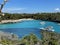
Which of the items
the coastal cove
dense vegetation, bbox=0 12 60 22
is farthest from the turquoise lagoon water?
dense vegetation, bbox=0 12 60 22

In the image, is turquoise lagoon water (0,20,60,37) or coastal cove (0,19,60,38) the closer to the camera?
coastal cove (0,19,60,38)

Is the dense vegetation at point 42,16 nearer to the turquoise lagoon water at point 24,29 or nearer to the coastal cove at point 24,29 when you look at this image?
the coastal cove at point 24,29

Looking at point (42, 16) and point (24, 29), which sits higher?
point (24, 29)

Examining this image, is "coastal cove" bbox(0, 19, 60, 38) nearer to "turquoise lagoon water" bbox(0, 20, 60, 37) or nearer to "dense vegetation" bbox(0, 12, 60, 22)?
"turquoise lagoon water" bbox(0, 20, 60, 37)

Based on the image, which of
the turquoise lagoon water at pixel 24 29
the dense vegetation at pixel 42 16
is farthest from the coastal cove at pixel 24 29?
the dense vegetation at pixel 42 16

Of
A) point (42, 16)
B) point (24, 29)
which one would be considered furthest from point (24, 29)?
point (42, 16)

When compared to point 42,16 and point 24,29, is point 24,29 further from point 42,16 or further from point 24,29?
point 42,16

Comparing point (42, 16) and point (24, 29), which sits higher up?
point (24, 29)

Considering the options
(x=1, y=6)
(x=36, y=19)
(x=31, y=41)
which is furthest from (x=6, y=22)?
(x=1, y=6)

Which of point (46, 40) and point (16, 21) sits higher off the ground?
point (46, 40)

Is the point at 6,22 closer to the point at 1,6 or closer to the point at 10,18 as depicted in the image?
the point at 10,18

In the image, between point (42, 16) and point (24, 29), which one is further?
point (42, 16)
